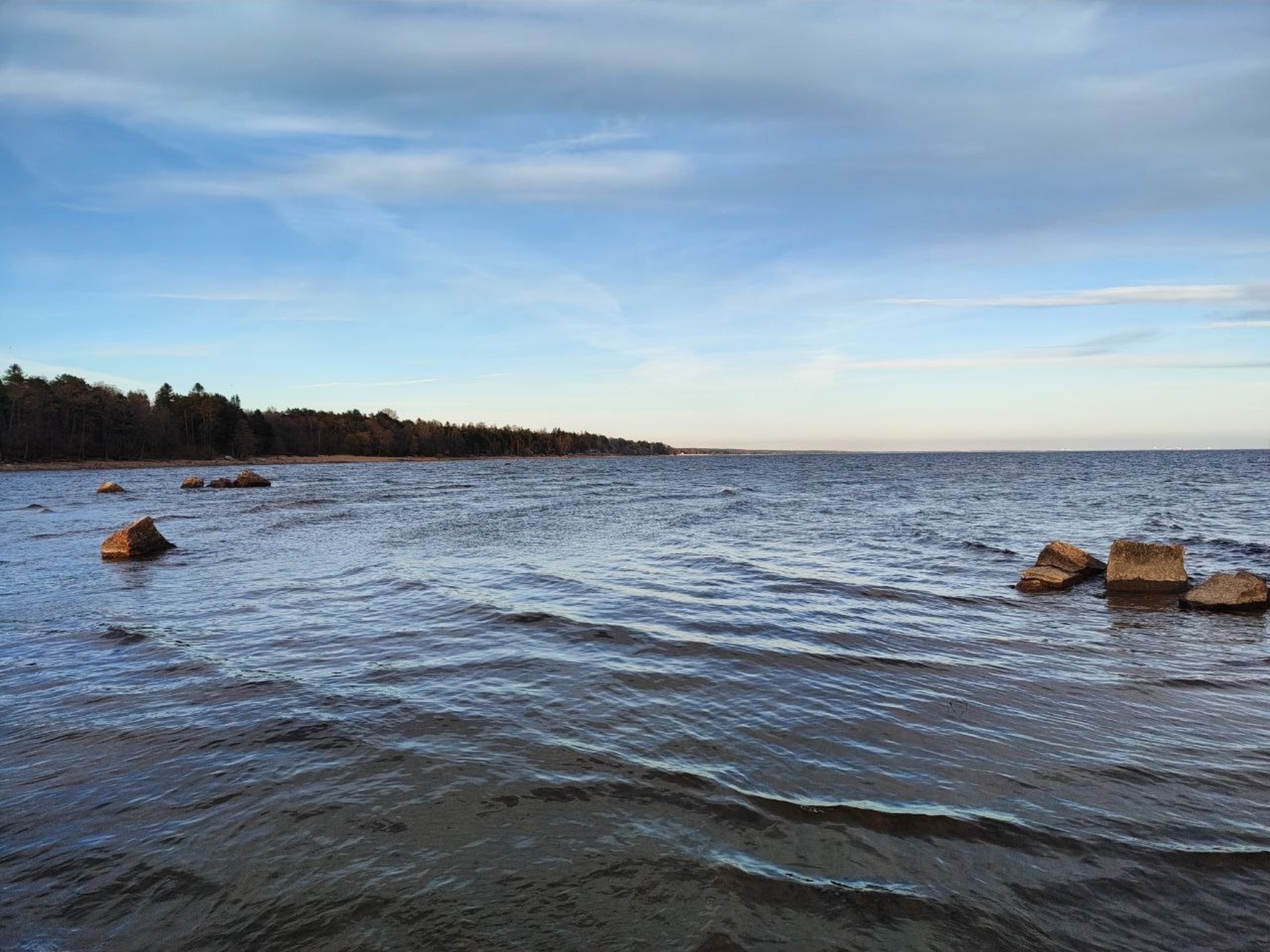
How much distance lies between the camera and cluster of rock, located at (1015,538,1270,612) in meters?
13.3


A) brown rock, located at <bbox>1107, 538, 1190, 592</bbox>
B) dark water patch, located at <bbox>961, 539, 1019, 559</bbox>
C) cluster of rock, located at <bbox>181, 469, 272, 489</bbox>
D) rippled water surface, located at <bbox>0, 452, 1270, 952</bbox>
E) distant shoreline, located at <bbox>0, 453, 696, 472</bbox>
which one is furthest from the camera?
distant shoreline, located at <bbox>0, 453, 696, 472</bbox>

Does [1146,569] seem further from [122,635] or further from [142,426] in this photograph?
[142,426]

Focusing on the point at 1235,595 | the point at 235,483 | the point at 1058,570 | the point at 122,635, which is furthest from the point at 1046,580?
the point at 235,483

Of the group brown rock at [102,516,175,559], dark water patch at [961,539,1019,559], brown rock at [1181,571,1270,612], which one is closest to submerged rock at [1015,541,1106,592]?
brown rock at [1181,571,1270,612]

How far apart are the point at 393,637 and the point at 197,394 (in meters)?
137

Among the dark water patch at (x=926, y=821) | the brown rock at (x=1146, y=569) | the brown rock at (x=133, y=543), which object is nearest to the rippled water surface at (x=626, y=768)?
Result: the dark water patch at (x=926, y=821)

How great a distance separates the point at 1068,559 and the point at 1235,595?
3421mm

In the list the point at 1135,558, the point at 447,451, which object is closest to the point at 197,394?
the point at 447,451

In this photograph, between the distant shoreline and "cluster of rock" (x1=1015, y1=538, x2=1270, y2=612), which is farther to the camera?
the distant shoreline

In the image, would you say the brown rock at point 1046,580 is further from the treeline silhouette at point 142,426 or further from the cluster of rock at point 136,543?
the treeline silhouette at point 142,426

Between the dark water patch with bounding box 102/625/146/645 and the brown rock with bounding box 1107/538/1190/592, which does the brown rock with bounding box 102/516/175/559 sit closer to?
the dark water patch with bounding box 102/625/146/645

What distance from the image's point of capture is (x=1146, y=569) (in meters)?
15.2

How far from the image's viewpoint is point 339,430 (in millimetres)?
166375

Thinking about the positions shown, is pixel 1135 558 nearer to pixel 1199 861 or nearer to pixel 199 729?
pixel 1199 861
